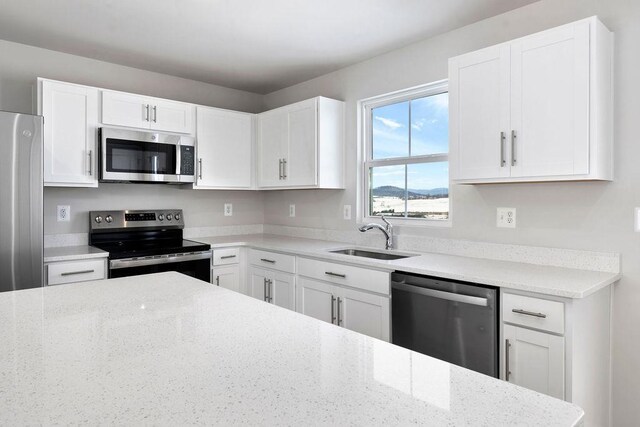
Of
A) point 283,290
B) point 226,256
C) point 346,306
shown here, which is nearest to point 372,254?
point 346,306

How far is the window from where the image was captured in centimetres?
291

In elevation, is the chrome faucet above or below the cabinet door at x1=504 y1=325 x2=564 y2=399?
above

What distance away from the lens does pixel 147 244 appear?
3.52 meters

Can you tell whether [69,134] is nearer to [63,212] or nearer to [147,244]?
[63,212]

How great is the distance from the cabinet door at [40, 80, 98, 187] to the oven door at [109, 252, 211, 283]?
666 mm

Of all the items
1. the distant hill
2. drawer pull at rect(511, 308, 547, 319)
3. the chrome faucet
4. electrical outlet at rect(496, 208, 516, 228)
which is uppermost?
the distant hill

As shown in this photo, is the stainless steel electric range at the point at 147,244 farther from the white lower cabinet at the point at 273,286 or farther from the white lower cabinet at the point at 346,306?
the white lower cabinet at the point at 346,306

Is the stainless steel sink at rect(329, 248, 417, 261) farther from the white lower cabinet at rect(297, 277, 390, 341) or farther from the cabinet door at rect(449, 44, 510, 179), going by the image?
the cabinet door at rect(449, 44, 510, 179)

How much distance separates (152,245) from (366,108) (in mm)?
2143

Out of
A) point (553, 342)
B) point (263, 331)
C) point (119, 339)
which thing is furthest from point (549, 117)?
point (119, 339)

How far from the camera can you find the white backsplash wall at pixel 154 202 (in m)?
3.19

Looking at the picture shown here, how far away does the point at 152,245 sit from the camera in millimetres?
3477

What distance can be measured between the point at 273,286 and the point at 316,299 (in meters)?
0.53

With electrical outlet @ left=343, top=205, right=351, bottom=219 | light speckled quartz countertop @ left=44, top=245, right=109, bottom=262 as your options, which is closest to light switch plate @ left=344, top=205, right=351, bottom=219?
electrical outlet @ left=343, top=205, right=351, bottom=219
